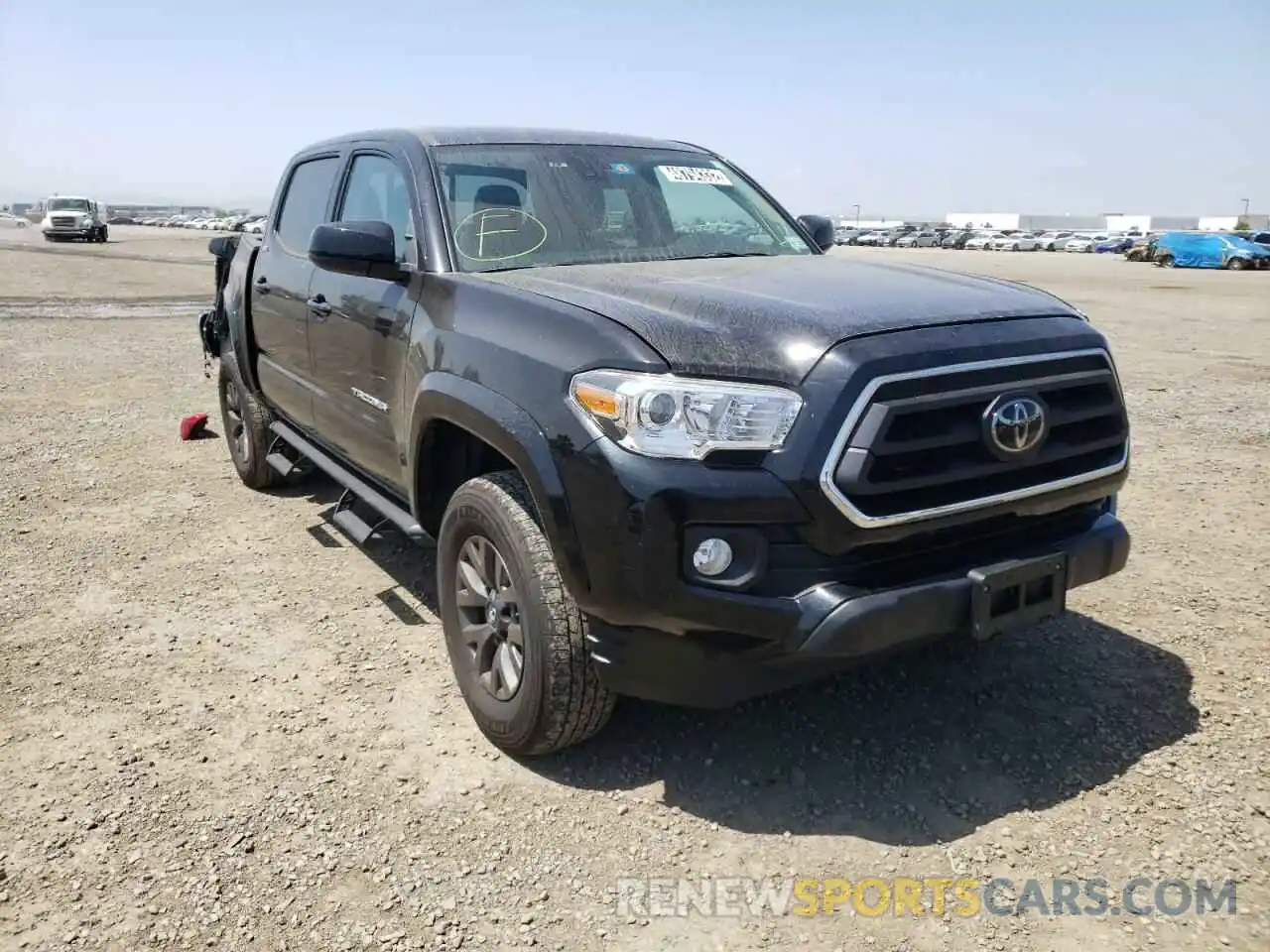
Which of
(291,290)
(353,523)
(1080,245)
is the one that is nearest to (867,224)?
(1080,245)

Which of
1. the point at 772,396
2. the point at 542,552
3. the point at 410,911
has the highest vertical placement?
the point at 772,396

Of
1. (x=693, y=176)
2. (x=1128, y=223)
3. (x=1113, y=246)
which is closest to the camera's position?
(x=693, y=176)

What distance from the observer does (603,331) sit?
2752 mm

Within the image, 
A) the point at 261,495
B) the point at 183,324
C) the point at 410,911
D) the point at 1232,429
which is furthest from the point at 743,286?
the point at 183,324

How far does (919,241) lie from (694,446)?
231ft

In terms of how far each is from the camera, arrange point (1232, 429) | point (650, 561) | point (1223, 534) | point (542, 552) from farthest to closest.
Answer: point (1232, 429)
point (1223, 534)
point (542, 552)
point (650, 561)

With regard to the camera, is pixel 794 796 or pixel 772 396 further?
pixel 794 796

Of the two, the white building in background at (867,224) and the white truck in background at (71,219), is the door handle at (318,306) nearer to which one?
the white truck in background at (71,219)

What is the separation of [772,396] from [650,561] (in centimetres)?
53

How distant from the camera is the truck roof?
13.4 ft

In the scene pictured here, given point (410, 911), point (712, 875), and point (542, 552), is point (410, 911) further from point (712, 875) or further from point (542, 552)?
point (542, 552)

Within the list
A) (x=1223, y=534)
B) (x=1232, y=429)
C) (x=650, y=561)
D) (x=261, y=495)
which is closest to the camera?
(x=650, y=561)

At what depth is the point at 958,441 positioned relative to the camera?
2.71 m

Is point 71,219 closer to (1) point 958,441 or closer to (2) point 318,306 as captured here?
(2) point 318,306
